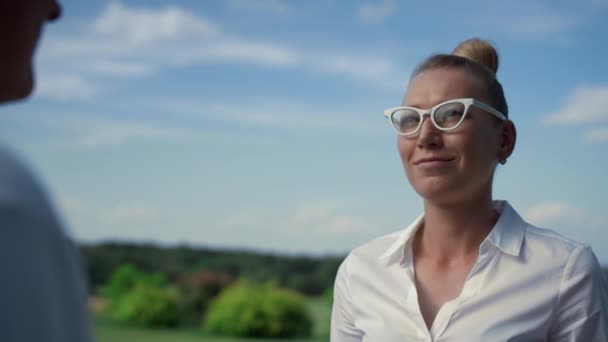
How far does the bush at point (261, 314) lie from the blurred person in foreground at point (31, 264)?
6762mm

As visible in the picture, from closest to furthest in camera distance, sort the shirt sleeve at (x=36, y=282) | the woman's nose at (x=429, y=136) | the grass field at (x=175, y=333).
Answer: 1. the shirt sleeve at (x=36, y=282)
2. the woman's nose at (x=429, y=136)
3. the grass field at (x=175, y=333)

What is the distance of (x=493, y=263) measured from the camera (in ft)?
6.26

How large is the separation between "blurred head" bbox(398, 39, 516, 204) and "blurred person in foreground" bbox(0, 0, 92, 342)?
1380 millimetres

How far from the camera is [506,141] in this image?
2014 mm

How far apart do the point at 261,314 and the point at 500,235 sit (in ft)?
18.5

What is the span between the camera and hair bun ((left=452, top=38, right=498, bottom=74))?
2.15m

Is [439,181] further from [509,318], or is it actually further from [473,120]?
[509,318]

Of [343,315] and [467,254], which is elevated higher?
[467,254]

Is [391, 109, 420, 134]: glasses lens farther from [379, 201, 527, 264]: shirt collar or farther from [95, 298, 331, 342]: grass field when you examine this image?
[95, 298, 331, 342]: grass field

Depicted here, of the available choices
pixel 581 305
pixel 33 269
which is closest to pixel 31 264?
pixel 33 269

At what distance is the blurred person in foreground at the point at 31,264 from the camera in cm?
53

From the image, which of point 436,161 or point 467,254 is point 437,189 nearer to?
point 436,161

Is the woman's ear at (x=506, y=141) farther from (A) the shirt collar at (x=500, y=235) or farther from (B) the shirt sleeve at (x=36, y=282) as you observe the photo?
(B) the shirt sleeve at (x=36, y=282)

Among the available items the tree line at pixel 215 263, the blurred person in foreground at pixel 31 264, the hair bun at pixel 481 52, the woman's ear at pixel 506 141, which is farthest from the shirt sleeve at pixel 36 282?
the tree line at pixel 215 263
